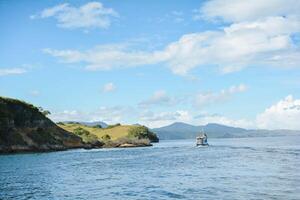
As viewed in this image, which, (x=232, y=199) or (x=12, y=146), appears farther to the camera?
(x=12, y=146)

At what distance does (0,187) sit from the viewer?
226 feet

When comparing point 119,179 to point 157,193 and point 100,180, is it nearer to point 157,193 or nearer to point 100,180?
point 100,180

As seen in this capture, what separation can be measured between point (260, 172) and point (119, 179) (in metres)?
25.5

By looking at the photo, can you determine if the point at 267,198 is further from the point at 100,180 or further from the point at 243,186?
the point at 100,180

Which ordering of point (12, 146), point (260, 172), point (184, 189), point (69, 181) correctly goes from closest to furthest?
point (184, 189) < point (69, 181) < point (260, 172) < point (12, 146)

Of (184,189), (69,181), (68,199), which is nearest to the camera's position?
(68,199)

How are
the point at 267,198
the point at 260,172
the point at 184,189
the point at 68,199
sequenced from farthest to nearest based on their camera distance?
the point at 260,172
the point at 184,189
the point at 68,199
the point at 267,198

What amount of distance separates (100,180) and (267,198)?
33196mm

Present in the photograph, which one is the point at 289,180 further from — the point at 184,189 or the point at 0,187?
the point at 0,187

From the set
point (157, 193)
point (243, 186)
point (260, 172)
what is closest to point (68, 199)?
point (157, 193)

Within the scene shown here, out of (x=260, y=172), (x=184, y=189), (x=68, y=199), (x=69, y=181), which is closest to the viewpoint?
(x=68, y=199)

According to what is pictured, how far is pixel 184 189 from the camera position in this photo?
61031 millimetres

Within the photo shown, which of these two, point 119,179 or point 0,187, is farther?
point 119,179

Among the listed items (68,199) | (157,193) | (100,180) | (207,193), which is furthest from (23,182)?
(207,193)
